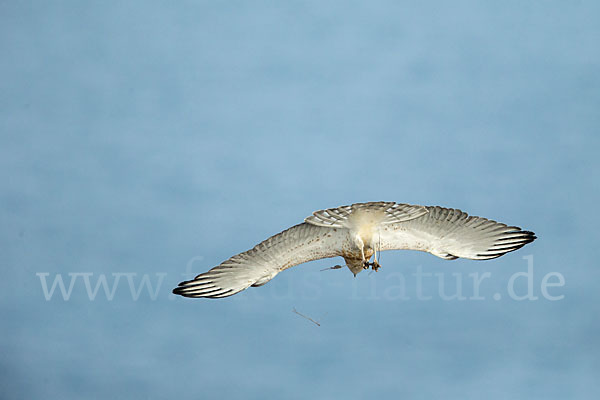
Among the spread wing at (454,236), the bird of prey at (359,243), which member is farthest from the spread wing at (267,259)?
the spread wing at (454,236)

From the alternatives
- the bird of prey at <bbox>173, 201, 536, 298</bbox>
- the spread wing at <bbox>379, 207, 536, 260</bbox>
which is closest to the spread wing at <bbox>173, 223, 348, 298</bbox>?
the bird of prey at <bbox>173, 201, 536, 298</bbox>

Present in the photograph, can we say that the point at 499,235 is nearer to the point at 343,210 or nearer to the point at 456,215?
the point at 456,215

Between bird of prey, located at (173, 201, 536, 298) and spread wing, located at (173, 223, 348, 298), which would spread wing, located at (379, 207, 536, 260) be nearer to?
bird of prey, located at (173, 201, 536, 298)

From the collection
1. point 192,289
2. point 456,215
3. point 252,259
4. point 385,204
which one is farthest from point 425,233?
point 192,289

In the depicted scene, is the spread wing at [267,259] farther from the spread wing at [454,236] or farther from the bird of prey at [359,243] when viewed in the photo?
the spread wing at [454,236]

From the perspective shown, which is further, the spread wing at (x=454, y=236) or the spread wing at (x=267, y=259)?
the spread wing at (x=454, y=236)

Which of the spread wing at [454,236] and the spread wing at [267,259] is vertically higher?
the spread wing at [454,236]

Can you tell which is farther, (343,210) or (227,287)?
(227,287)
